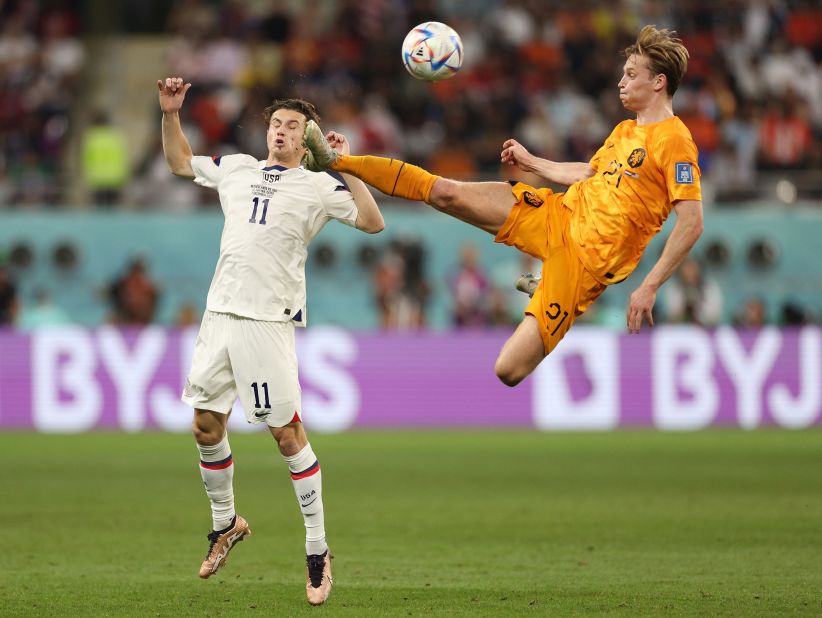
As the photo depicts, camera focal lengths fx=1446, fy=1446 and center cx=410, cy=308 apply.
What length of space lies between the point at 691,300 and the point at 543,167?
439 inches

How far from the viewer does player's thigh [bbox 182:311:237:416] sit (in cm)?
818

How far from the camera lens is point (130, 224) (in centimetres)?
2112

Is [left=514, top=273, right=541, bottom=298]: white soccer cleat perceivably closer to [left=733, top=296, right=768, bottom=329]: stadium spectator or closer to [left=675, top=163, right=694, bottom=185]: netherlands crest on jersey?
[left=675, top=163, right=694, bottom=185]: netherlands crest on jersey

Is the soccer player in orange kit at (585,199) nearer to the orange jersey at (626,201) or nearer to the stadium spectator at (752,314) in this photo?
the orange jersey at (626,201)

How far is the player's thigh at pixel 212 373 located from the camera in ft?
26.8

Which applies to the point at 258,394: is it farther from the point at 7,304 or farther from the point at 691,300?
the point at 7,304

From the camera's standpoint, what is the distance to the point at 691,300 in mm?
19656

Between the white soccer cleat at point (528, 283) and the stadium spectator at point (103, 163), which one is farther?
the stadium spectator at point (103, 163)

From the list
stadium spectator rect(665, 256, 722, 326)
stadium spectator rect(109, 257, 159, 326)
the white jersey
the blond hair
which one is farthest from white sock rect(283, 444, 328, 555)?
stadium spectator rect(109, 257, 159, 326)

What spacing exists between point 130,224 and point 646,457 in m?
8.84

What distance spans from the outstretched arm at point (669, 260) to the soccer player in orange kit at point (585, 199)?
90 mm

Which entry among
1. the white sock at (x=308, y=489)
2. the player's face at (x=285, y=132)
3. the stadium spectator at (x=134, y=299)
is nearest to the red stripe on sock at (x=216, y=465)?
the white sock at (x=308, y=489)

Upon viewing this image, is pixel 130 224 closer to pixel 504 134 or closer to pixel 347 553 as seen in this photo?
pixel 504 134

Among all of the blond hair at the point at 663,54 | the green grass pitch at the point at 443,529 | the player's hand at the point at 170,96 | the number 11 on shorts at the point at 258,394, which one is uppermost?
the blond hair at the point at 663,54
